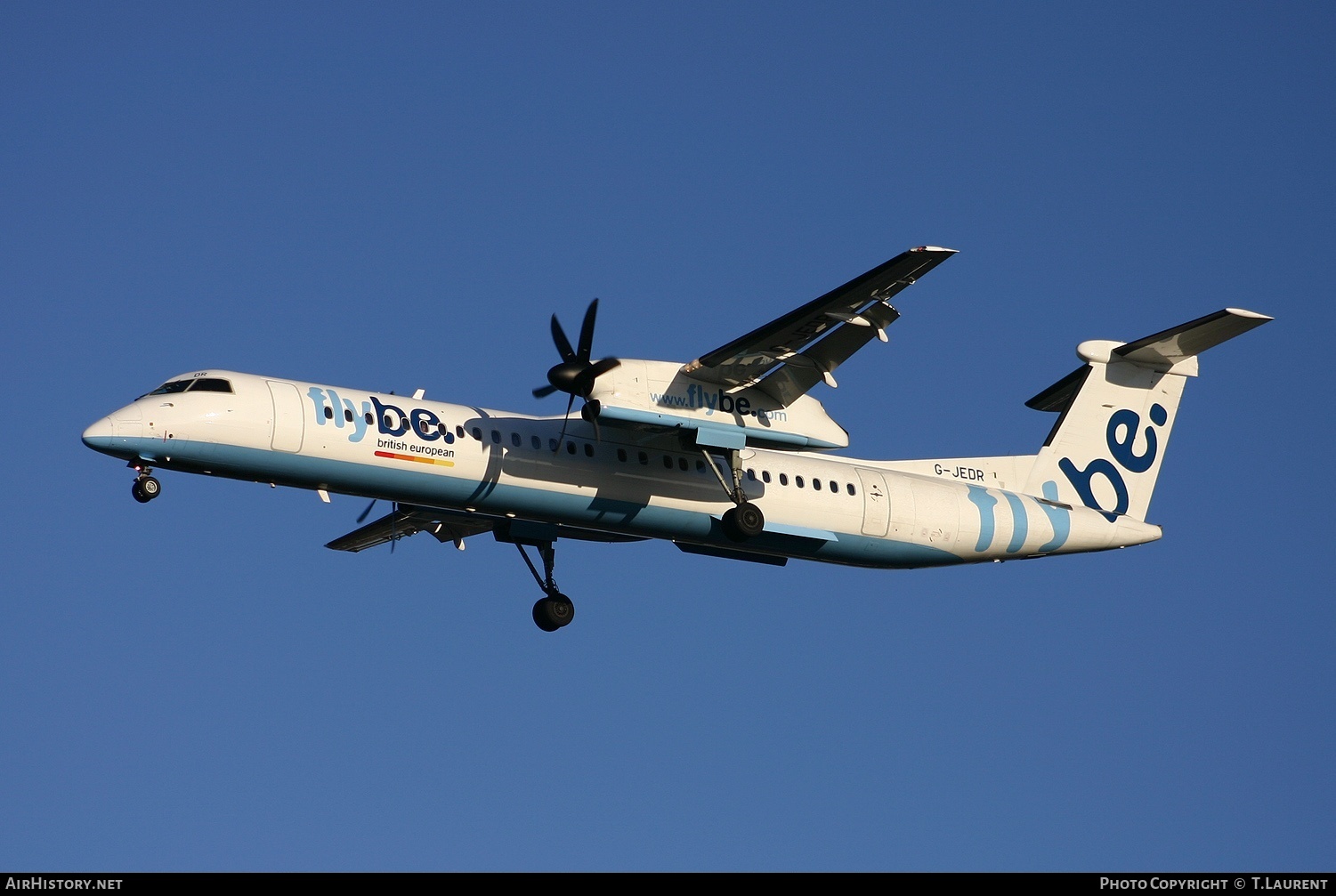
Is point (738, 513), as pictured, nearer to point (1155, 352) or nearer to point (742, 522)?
point (742, 522)

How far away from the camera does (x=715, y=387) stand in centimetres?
1967

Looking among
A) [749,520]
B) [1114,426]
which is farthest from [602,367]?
[1114,426]

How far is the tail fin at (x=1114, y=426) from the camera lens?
23062 millimetres

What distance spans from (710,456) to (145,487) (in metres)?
7.24

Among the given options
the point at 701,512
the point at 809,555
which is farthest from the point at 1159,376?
the point at 701,512

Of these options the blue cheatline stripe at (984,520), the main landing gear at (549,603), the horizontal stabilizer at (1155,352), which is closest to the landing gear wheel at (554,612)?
the main landing gear at (549,603)

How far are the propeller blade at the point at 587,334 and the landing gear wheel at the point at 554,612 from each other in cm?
471

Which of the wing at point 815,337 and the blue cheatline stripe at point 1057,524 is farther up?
the wing at point 815,337

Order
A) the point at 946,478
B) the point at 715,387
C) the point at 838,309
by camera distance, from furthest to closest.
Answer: the point at 946,478 → the point at 715,387 → the point at 838,309

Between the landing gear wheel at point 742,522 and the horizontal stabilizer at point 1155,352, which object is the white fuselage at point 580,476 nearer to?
the landing gear wheel at point 742,522

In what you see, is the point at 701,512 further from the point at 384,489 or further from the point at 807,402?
the point at 384,489

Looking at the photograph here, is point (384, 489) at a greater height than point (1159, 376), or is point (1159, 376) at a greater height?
point (1159, 376)

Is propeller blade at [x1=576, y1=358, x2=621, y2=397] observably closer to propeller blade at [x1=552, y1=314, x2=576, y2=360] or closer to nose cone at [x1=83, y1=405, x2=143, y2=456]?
propeller blade at [x1=552, y1=314, x2=576, y2=360]
